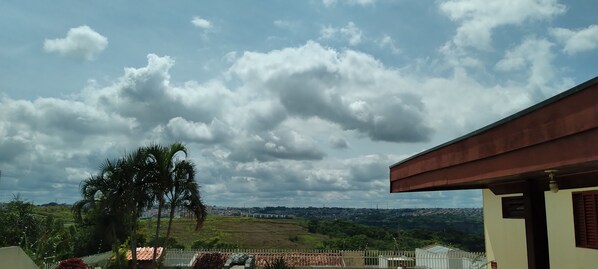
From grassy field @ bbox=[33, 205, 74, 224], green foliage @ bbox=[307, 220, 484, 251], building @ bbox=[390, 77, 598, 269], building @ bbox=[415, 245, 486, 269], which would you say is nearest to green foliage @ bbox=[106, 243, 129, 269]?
grassy field @ bbox=[33, 205, 74, 224]

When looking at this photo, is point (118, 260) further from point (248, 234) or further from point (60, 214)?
point (248, 234)

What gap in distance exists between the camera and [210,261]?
1848 centimetres

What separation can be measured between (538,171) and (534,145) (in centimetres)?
30

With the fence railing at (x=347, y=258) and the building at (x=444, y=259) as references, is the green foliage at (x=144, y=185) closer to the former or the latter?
the fence railing at (x=347, y=258)

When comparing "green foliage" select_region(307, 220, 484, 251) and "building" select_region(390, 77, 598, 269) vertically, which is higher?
"building" select_region(390, 77, 598, 269)

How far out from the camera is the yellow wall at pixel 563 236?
7609mm

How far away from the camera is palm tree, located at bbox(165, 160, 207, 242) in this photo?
15.3 metres

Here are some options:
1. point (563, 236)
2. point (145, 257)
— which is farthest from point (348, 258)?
point (563, 236)

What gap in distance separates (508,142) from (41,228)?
23223mm

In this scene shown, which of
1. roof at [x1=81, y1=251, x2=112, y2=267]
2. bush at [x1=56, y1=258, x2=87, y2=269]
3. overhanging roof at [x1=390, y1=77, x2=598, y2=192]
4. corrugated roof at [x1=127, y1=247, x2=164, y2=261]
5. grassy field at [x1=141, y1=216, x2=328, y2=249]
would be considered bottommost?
grassy field at [x1=141, y1=216, x2=328, y2=249]

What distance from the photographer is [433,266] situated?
19.0 metres

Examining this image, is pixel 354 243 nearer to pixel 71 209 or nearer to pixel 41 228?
pixel 41 228

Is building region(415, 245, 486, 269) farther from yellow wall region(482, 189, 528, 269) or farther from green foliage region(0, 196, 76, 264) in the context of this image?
green foliage region(0, 196, 76, 264)

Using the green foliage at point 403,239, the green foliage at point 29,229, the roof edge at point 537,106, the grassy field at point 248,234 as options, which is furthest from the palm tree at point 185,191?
the grassy field at point 248,234
